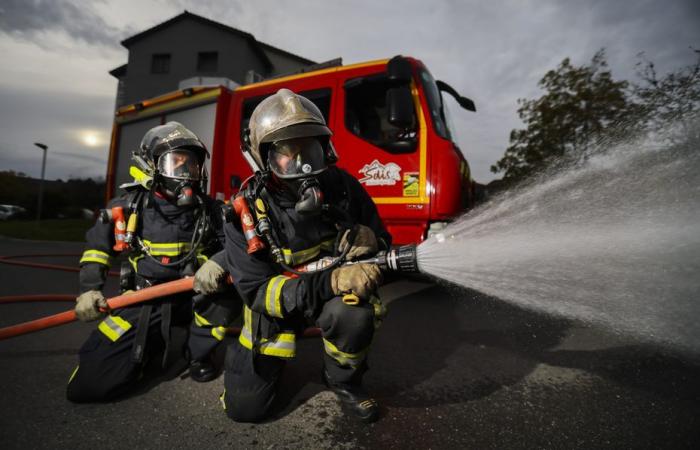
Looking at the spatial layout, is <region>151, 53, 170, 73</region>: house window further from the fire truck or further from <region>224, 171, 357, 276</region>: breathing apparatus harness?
<region>224, 171, 357, 276</region>: breathing apparatus harness

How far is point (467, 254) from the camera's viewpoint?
226 cm

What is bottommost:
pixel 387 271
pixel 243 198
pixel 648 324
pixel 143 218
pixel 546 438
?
pixel 546 438

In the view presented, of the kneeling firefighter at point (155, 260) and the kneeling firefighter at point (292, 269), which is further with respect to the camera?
the kneeling firefighter at point (155, 260)

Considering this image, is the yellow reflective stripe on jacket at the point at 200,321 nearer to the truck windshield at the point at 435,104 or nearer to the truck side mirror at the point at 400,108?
the truck side mirror at the point at 400,108

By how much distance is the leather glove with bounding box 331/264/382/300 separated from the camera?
5.73ft

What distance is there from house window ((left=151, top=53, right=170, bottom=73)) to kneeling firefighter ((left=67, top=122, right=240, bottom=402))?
2415 centimetres

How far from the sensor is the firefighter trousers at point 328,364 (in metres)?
1.83

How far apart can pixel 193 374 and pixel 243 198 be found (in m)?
1.22

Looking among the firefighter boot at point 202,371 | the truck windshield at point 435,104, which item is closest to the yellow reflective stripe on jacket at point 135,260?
the firefighter boot at point 202,371

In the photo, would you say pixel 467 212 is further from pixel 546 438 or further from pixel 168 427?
pixel 168 427

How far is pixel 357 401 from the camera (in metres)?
1.91

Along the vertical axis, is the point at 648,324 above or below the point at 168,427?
above

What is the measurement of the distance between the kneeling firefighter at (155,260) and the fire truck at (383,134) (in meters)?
0.96

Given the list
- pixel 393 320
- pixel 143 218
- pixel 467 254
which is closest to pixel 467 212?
pixel 393 320
